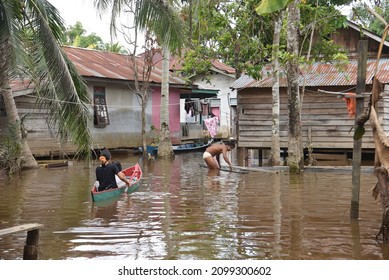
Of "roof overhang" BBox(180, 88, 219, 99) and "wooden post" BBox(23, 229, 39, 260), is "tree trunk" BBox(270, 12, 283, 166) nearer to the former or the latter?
"roof overhang" BBox(180, 88, 219, 99)

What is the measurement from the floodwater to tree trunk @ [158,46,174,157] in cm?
734

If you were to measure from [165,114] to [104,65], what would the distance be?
5.00 meters

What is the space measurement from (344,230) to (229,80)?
29.0m

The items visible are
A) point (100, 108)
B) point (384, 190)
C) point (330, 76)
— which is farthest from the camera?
point (100, 108)

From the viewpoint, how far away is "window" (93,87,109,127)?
84.3ft

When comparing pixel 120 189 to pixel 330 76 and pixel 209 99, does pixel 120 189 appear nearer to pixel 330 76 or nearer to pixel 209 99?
pixel 330 76

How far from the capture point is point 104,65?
2756 cm

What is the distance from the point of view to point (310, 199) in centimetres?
1284

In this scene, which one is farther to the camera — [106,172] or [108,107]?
[108,107]

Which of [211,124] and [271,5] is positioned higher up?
[271,5]

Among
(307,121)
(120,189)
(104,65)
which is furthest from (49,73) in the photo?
(104,65)

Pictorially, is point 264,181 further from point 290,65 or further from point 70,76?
point 70,76

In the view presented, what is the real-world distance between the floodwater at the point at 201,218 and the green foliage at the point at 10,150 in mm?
1082
